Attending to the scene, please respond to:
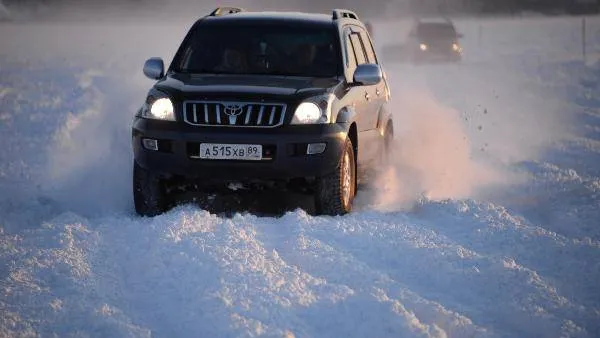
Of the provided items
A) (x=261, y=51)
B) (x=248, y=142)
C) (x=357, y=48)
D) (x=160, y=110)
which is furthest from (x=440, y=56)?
(x=248, y=142)

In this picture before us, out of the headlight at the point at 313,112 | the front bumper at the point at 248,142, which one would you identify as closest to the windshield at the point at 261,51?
the headlight at the point at 313,112

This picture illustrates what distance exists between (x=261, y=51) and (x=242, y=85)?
0.91 m

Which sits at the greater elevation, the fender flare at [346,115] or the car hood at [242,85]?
the car hood at [242,85]

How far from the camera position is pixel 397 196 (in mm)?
8359

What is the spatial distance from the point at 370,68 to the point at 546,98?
13506 millimetres

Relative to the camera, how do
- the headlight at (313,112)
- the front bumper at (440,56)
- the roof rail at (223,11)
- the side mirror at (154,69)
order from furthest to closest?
1. the front bumper at (440,56)
2. the roof rail at (223,11)
3. the side mirror at (154,69)
4. the headlight at (313,112)

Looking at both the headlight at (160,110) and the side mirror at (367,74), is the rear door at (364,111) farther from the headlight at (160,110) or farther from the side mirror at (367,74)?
the headlight at (160,110)

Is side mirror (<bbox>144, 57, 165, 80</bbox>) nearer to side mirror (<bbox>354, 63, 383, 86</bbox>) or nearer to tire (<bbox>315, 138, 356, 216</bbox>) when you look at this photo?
side mirror (<bbox>354, 63, 383, 86</bbox>)

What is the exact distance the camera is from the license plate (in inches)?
267

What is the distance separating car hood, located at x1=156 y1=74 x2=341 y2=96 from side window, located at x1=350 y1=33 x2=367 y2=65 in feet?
3.57

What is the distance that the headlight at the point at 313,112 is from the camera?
22.6ft

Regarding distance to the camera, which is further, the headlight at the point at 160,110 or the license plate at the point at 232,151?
the headlight at the point at 160,110

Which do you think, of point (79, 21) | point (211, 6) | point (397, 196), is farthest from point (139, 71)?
point (211, 6)

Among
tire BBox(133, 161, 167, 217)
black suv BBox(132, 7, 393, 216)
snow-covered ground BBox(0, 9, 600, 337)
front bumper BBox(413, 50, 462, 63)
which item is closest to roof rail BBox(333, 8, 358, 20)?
black suv BBox(132, 7, 393, 216)
